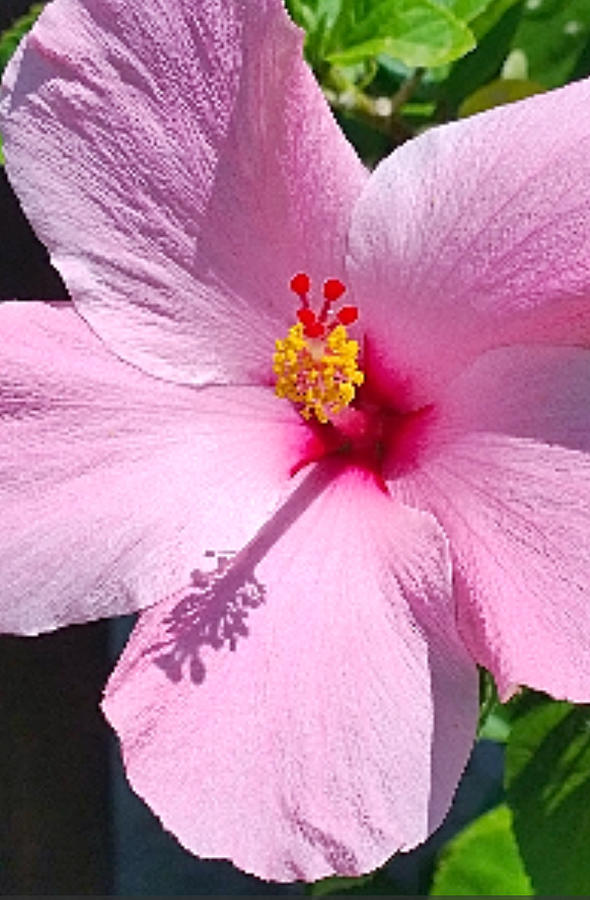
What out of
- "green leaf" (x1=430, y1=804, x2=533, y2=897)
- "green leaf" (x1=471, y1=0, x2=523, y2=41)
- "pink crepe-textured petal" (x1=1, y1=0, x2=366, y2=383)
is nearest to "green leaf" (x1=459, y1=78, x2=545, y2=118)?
"green leaf" (x1=471, y1=0, x2=523, y2=41)

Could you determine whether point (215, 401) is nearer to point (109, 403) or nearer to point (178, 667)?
Result: point (109, 403)

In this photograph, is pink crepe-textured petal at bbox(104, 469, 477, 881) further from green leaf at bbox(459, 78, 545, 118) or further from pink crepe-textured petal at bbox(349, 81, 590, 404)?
green leaf at bbox(459, 78, 545, 118)

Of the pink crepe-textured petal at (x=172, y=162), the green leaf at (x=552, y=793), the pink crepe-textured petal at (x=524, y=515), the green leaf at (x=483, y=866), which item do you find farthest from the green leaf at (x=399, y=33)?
the green leaf at (x=483, y=866)

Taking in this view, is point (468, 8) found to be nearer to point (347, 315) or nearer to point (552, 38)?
point (552, 38)

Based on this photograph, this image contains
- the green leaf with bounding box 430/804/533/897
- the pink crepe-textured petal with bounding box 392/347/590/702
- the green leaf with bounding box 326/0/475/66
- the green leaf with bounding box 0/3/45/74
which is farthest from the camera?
the green leaf with bounding box 430/804/533/897

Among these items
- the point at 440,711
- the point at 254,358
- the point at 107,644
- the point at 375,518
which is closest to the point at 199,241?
the point at 254,358

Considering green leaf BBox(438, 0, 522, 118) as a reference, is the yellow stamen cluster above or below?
below

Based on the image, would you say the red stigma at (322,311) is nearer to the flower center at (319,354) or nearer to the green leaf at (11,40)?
the flower center at (319,354)
